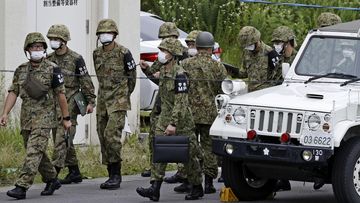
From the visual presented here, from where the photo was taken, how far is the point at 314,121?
1191 centimetres

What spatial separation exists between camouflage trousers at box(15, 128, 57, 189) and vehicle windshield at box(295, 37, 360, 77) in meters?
2.95

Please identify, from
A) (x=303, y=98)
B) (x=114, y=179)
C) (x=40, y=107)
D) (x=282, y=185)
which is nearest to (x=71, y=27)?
(x=114, y=179)

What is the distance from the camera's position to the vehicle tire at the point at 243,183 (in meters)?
12.8

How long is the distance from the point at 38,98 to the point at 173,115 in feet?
4.93

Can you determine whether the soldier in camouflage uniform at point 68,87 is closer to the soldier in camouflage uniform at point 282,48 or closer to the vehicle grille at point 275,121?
the soldier in camouflage uniform at point 282,48

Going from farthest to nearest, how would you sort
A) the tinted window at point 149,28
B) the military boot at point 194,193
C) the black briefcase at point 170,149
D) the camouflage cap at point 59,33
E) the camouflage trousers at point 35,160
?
the tinted window at point 149,28 < the camouflage cap at point 59,33 < the military boot at point 194,193 < the camouflage trousers at point 35,160 < the black briefcase at point 170,149

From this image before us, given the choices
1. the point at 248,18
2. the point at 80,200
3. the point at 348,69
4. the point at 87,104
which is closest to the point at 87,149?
the point at 87,104

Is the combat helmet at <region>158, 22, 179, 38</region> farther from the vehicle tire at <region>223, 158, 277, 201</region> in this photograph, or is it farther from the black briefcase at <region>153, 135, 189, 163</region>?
the vehicle tire at <region>223, 158, 277, 201</region>

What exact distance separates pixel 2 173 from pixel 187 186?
88.8 inches

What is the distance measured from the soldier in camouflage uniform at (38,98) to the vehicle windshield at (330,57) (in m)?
2.75

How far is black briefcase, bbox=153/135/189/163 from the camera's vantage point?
12.6 m

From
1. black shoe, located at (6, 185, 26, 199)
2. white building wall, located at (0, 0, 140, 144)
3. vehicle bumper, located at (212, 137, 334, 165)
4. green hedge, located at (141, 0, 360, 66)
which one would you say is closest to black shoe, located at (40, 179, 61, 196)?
black shoe, located at (6, 185, 26, 199)

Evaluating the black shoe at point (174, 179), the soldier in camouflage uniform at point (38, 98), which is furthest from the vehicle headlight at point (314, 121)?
the soldier in camouflage uniform at point (38, 98)

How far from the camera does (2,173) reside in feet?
47.0
